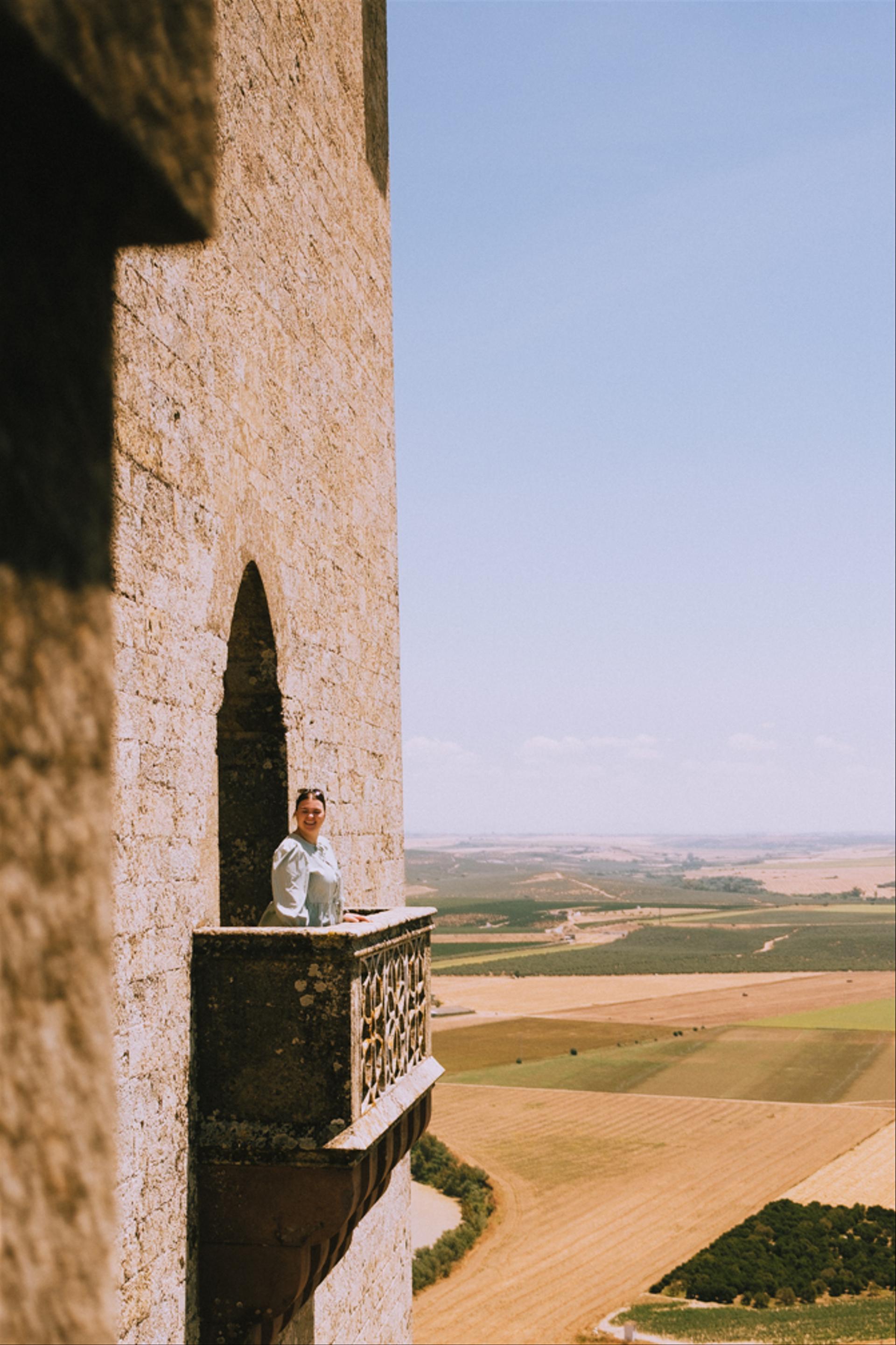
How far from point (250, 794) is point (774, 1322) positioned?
28.7m

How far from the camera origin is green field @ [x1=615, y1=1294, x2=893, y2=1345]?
2780cm

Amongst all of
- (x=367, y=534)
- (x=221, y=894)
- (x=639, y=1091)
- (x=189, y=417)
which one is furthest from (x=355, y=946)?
(x=639, y=1091)

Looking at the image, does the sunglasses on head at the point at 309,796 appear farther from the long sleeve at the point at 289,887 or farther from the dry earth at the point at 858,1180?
the dry earth at the point at 858,1180

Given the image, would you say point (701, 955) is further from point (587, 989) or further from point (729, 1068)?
point (729, 1068)

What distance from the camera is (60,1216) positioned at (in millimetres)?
914

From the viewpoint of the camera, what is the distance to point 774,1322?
29.8 metres

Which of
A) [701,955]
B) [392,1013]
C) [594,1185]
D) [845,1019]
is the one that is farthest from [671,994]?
[392,1013]

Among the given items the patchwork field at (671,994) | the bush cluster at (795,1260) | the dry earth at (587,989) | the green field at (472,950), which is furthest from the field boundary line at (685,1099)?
the green field at (472,950)

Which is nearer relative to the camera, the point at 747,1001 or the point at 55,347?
the point at 55,347

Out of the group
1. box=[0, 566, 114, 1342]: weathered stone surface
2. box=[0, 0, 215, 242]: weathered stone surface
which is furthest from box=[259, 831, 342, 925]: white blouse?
box=[0, 0, 215, 242]: weathered stone surface

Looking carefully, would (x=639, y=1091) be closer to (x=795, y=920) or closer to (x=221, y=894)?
(x=221, y=894)

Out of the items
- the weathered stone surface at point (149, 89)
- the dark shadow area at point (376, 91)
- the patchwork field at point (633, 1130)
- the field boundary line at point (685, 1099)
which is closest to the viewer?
the weathered stone surface at point (149, 89)

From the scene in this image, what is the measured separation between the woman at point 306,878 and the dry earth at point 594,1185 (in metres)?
27.0

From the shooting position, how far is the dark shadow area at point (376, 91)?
941cm
